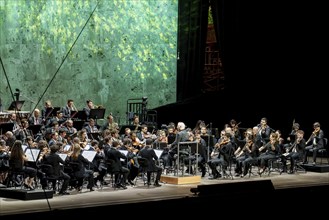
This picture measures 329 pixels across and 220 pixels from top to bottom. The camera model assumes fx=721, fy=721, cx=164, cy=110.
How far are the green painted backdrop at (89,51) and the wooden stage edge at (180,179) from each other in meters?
7.87

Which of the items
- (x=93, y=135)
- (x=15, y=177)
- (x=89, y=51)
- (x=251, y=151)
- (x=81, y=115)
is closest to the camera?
(x=15, y=177)

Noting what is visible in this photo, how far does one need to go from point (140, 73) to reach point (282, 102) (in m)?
5.32

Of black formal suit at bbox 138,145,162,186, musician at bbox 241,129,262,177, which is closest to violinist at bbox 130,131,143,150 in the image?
black formal suit at bbox 138,145,162,186

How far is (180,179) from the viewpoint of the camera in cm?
1692

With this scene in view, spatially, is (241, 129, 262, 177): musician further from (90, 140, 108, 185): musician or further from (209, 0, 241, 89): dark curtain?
(209, 0, 241, 89): dark curtain

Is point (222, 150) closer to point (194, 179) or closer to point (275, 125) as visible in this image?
point (194, 179)

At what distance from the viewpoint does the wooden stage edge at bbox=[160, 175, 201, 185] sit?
1692 centimetres

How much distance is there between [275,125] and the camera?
22531 millimetres

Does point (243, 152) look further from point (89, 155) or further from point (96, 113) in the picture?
point (89, 155)

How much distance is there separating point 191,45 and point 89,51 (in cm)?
351

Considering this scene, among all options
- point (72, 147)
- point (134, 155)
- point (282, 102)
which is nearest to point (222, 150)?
point (134, 155)

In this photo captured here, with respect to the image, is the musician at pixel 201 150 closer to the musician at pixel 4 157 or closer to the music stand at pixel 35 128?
the music stand at pixel 35 128

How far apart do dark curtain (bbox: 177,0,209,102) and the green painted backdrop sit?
0.89 feet

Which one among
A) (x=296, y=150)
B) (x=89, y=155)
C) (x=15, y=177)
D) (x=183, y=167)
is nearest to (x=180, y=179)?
(x=183, y=167)
